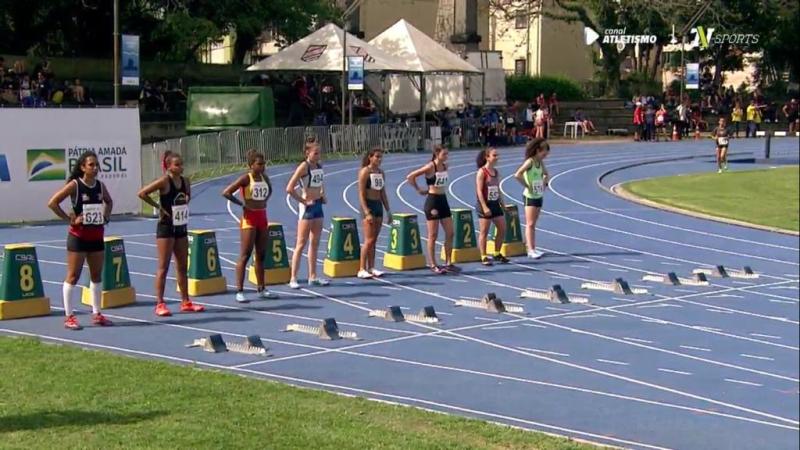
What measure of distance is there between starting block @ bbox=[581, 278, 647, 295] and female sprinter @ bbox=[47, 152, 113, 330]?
6968 millimetres

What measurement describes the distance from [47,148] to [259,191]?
9905 mm

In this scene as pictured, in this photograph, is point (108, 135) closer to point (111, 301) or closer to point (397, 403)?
point (111, 301)

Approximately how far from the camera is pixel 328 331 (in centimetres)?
1260

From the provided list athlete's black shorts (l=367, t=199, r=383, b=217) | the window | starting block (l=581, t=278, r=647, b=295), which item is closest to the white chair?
the window

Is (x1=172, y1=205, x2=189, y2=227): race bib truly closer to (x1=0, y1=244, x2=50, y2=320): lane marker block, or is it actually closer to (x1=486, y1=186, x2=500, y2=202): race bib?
(x1=0, y1=244, x2=50, y2=320): lane marker block

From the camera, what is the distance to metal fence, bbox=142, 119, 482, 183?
29.9 m

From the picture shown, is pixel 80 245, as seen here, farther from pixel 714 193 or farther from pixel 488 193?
pixel 714 193

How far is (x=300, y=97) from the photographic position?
41438 millimetres

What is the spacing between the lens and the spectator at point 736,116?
48531mm

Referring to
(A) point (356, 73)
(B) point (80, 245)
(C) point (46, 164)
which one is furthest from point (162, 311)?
(A) point (356, 73)

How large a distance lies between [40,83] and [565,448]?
28212mm

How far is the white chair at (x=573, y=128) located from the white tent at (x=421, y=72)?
299 inches

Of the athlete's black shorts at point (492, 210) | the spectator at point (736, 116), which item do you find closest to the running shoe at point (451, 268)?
the athlete's black shorts at point (492, 210)

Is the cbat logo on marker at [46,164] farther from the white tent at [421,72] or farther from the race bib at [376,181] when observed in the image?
the white tent at [421,72]
